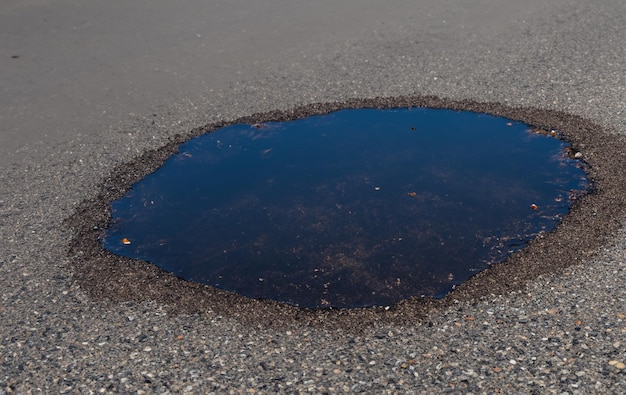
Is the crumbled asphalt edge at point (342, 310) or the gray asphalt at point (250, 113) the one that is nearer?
the gray asphalt at point (250, 113)

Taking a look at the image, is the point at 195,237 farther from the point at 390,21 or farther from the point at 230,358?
the point at 390,21

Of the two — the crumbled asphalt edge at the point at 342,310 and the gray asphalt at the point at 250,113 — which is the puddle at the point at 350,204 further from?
the gray asphalt at the point at 250,113

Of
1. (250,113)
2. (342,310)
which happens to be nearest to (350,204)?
(342,310)

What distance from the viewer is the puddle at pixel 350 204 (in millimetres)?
7199

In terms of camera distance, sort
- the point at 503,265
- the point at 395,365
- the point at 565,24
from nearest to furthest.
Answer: the point at 395,365
the point at 503,265
the point at 565,24

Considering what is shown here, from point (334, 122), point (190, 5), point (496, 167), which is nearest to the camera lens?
point (496, 167)

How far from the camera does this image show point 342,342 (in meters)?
6.07

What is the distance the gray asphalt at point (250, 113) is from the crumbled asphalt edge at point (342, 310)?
145 mm

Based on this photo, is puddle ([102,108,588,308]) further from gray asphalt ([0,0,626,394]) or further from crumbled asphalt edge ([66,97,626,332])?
gray asphalt ([0,0,626,394])

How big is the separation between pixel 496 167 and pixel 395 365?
13.4 ft

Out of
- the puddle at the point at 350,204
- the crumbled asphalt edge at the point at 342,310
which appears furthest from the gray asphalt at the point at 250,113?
the puddle at the point at 350,204

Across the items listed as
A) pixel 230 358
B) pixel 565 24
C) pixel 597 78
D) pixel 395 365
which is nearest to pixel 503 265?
pixel 395 365

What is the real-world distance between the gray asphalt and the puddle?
2.01ft

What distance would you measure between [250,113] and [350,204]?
105 inches
